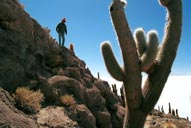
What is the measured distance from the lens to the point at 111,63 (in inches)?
297

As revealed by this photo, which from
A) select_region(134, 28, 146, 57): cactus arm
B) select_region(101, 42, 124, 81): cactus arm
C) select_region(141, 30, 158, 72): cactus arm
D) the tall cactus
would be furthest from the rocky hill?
select_region(141, 30, 158, 72): cactus arm

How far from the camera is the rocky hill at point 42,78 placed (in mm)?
13055

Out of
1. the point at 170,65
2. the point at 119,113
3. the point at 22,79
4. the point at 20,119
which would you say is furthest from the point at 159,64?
the point at 119,113

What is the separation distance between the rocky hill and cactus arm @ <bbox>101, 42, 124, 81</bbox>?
132 inches

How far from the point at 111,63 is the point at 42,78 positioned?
8.89m

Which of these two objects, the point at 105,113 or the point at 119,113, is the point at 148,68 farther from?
the point at 119,113

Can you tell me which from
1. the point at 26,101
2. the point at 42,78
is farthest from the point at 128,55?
the point at 42,78

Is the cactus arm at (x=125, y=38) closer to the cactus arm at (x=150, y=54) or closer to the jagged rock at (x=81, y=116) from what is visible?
the cactus arm at (x=150, y=54)

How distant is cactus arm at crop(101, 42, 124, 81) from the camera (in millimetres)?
7328

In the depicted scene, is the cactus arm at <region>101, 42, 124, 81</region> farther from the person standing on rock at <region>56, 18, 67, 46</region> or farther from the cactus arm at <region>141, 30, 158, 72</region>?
the person standing on rock at <region>56, 18, 67, 46</region>

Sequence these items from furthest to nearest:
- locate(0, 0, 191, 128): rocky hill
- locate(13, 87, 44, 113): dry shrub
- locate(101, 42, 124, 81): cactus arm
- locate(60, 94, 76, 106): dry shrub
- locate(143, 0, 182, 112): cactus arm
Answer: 1. locate(60, 94, 76, 106): dry shrub
2. locate(0, 0, 191, 128): rocky hill
3. locate(13, 87, 44, 113): dry shrub
4. locate(101, 42, 124, 81): cactus arm
5. locate(143, 0, 182, 112): cactus arm

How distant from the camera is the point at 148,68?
7.40 meters

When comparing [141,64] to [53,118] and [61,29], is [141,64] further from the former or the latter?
[61,29]

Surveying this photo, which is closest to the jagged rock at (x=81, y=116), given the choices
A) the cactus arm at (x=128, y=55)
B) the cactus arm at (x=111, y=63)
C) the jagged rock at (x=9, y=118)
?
the jagged rock at (x=9, y=118)
